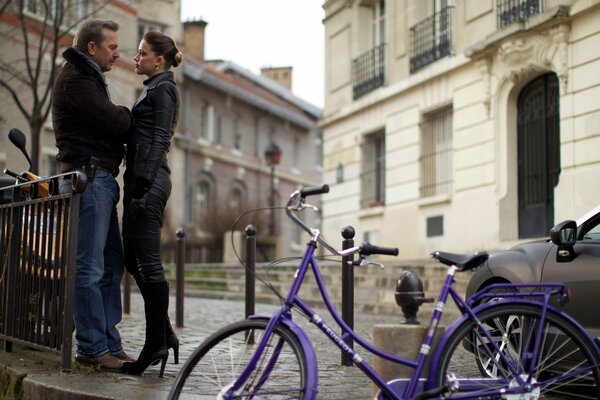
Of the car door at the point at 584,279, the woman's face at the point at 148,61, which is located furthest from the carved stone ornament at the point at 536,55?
the woman's face at the point at 148,61

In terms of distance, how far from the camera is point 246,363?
4.19 m

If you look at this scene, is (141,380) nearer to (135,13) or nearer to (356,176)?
(356,176)

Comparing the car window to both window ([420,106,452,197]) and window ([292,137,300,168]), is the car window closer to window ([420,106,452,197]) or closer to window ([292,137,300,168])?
window ([420,106,452,197])

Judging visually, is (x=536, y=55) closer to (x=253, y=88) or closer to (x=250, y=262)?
(x=250, y=262)

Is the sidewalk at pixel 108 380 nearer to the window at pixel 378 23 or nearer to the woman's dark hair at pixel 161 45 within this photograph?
the woman's dark hair at pixel 161 45

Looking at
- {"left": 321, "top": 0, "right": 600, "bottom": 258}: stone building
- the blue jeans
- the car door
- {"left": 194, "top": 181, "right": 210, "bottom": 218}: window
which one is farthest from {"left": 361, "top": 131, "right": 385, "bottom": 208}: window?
the blue jeans

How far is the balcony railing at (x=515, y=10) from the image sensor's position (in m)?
16.2

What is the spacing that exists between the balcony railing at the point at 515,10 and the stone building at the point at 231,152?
13.5 metres

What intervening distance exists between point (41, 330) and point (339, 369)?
7.19 feet

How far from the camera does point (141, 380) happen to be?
5.59 m

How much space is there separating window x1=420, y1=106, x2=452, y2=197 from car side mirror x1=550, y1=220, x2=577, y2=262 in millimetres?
13397

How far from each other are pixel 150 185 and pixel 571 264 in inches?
109

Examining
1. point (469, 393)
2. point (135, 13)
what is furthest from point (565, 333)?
point (135, 13)

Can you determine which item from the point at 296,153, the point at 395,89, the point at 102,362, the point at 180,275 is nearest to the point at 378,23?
the point at 395,89
